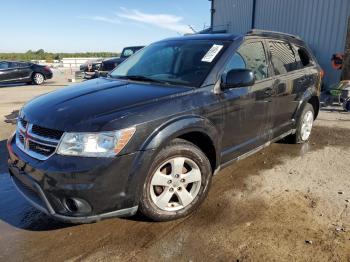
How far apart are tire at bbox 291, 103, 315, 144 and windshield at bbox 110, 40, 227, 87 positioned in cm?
221

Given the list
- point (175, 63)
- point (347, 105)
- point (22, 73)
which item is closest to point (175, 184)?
point (175, 63)

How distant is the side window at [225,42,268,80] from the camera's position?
3910 millimetres

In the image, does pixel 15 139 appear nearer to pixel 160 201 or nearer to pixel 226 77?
pixel 160 201

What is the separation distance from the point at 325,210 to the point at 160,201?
1.69m

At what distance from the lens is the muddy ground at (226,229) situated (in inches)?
113

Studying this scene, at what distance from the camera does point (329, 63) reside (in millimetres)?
11680

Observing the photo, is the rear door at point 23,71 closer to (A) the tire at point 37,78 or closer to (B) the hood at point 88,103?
(A) the tire at point 37,78

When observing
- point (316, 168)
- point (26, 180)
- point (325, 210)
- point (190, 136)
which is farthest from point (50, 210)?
point (316, 168)

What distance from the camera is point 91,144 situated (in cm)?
275

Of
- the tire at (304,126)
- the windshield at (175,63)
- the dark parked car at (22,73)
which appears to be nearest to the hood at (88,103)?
the windshield at (175,63)

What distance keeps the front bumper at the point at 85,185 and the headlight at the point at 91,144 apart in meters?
0.05

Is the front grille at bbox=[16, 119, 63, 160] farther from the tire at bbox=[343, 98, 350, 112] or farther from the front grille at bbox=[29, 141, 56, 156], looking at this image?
the tire at bbox=[343, 98, 350, 112]

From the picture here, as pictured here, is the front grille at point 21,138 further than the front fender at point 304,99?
No

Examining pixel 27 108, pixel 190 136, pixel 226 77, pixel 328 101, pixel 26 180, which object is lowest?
pixel 328 101
